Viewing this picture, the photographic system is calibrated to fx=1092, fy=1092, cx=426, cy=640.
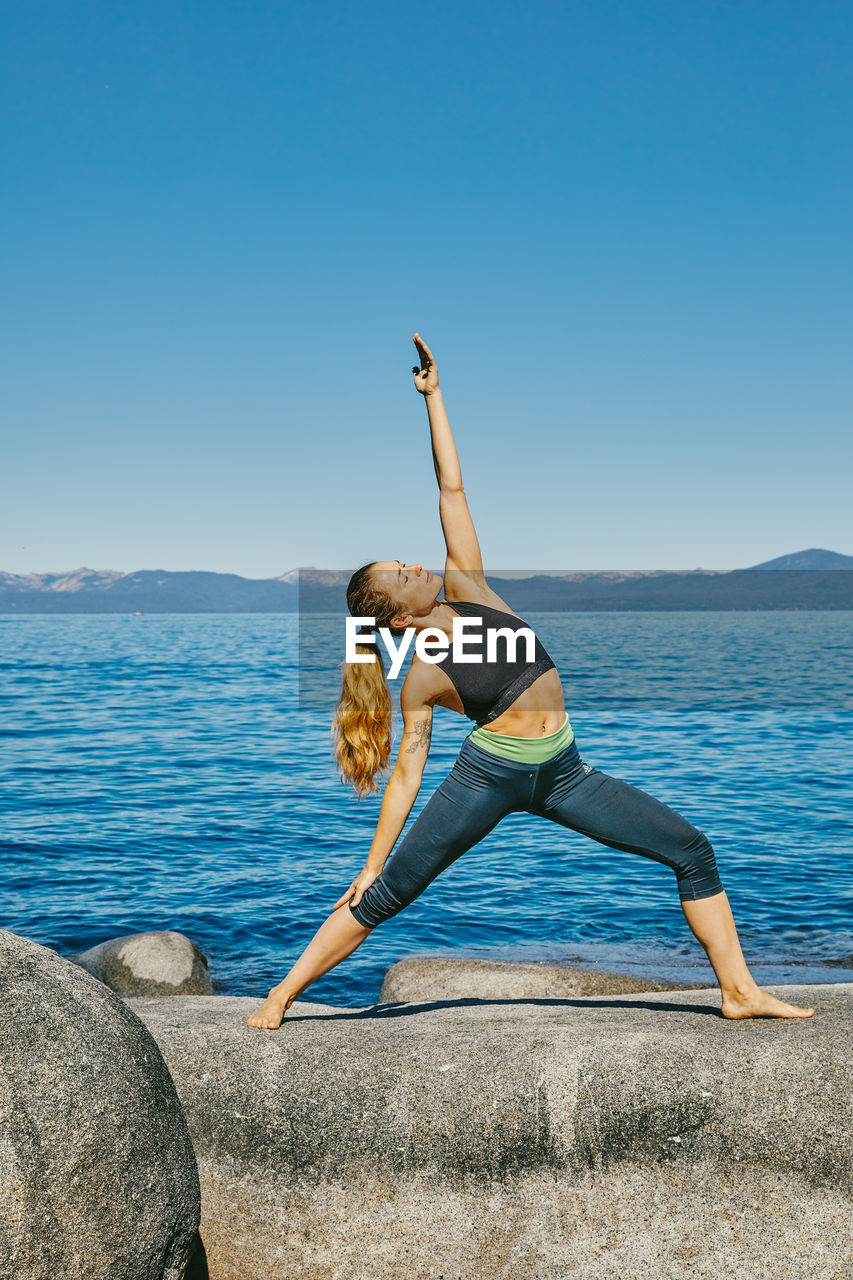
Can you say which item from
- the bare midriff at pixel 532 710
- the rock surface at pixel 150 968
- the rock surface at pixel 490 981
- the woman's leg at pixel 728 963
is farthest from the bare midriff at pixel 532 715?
the rock surface at pixel 150 968

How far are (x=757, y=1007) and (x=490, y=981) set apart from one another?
3884 mm

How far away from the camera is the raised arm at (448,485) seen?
5016 millimetres

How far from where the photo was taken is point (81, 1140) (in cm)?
361

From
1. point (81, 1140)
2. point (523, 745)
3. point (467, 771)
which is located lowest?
point (81, 1140)

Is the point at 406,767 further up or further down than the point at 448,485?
further down

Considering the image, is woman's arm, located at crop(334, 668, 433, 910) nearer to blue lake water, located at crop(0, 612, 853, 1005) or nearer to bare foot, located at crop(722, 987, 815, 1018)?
bare foot, located at crop(722, 987, 815, 1018)

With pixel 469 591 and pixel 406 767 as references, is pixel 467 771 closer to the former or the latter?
pixel 406 767

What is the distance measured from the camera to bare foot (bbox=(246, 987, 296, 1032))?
5062 millimetres

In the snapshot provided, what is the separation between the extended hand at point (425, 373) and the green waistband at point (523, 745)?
1611mm

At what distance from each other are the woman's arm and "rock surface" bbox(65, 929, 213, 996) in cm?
564

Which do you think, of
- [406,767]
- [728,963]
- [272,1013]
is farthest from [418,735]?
[728,963]

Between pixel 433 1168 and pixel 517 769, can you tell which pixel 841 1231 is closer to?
pixel 433 1168

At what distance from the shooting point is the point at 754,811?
19.3 meters

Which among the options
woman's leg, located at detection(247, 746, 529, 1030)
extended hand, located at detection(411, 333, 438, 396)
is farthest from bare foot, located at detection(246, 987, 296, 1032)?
extended hand, located at detection(411, 333, 438, 396)
